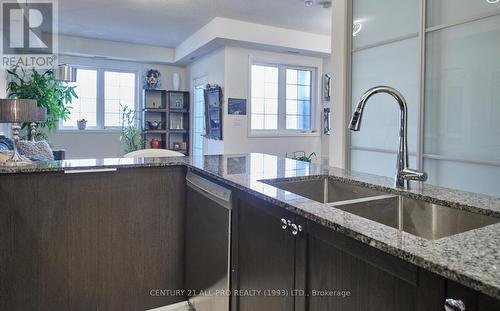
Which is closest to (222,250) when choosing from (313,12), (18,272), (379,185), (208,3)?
(379,185)

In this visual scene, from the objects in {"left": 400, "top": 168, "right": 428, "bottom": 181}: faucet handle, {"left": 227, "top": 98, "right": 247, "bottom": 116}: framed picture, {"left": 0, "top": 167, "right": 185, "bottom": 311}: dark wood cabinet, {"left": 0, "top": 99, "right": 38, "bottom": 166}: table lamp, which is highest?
{"left": 227, "top": 98, "right": 247, "bottom": 116}: framed picture

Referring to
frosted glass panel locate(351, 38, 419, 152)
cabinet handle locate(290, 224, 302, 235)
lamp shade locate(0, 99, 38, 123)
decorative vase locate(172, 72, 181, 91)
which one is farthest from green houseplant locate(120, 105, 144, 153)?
cabinet handle locate(290, 224, 302, 235)

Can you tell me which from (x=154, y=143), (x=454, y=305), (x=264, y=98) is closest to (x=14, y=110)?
(x=454, y=305)

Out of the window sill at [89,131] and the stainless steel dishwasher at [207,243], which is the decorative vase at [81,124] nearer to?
the window sill at [89,131]

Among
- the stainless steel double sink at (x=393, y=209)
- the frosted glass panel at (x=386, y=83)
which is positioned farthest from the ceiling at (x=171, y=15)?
the stainless steel double sink at (x=393, y=209)

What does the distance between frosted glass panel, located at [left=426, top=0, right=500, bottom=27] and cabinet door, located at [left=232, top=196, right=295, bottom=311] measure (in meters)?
2.05

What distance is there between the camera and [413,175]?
4.50 ft

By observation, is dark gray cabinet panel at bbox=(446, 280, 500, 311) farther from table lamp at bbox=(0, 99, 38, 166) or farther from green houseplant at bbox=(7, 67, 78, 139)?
green houseplant at bbox=(7, 67, 78, 139)

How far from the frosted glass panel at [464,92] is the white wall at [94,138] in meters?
5.74

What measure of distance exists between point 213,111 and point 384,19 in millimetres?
3335

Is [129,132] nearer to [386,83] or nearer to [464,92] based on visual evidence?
[386,83]

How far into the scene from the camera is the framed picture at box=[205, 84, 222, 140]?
567 cm

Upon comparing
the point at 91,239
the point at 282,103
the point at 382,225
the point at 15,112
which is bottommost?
the point at 91,239

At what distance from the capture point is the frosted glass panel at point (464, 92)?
228 centimetres
